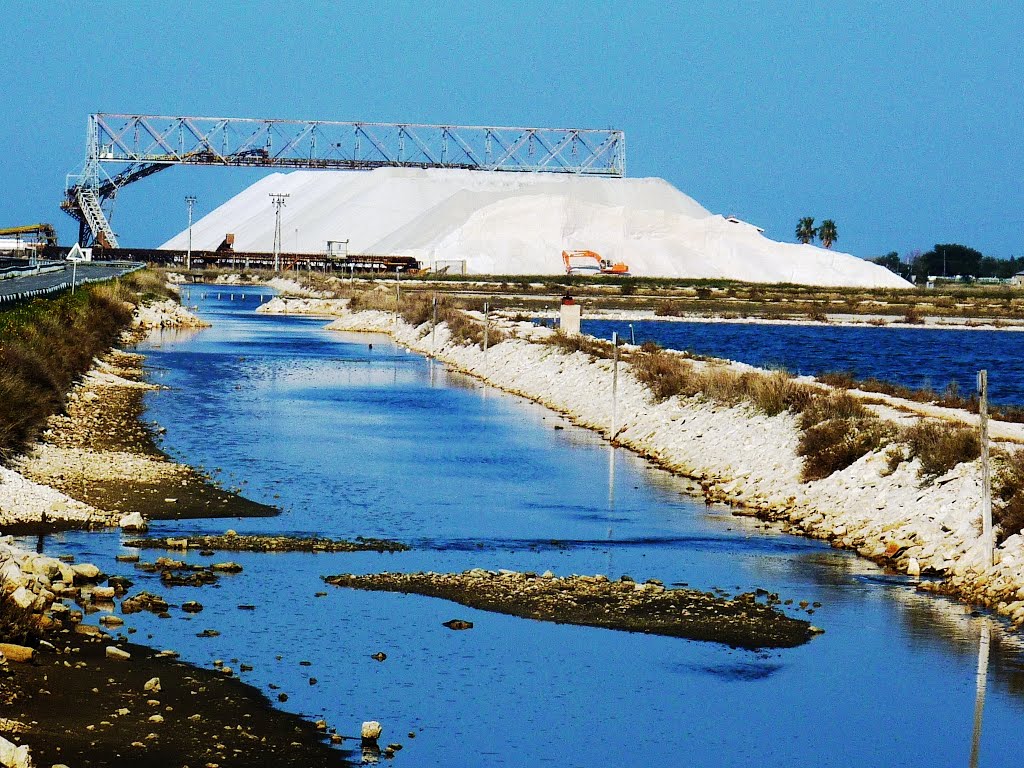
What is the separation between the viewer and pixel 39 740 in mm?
8914

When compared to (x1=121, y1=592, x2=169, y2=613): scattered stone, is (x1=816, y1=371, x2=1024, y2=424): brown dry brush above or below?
above

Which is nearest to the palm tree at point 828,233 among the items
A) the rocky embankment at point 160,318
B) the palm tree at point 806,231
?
the palm tree at point 806,231

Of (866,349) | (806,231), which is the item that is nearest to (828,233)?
(806,231)

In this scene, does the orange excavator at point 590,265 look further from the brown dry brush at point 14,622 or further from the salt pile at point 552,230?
the brown dry brush at point 14,622

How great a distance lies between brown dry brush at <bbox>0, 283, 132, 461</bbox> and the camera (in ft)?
66.4

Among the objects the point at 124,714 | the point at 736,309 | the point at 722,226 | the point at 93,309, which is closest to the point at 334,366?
the point at 93,309

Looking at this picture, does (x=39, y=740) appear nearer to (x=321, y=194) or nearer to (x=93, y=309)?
(x=93, y=309)

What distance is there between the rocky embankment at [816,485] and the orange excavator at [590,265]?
97.7 meters

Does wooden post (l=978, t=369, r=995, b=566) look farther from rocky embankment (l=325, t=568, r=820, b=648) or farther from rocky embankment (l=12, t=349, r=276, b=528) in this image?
rocky embankment (l=12, t=349, r=276, b=528)

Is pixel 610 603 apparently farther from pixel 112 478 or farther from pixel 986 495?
pixel 112 478

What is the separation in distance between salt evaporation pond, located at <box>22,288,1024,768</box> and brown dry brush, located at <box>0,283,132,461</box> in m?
2.43

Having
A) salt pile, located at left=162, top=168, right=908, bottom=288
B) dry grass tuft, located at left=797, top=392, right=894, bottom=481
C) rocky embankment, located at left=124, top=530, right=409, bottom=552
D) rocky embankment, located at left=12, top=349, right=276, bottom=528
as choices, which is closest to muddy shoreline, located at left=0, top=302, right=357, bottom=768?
rocky embankment, located at left=12, top=349, right=276, bottom=528

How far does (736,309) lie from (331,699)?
78.4m

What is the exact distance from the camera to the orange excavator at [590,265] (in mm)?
132250
